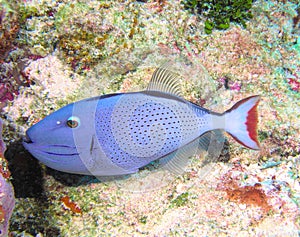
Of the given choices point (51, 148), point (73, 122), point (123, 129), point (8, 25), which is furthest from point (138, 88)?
point (8, 25)

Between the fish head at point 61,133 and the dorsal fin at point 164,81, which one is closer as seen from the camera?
the fish head at point 61,133

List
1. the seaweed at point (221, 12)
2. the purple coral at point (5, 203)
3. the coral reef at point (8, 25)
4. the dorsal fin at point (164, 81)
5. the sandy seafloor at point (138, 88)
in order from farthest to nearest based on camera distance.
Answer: the seaweed at point (221, 12)
the coral reef at point (8, 25)
the sandy seafloor at point (138, 88)
the dorsal fin at point (164, 81)
the purple coral at point (5, 203)

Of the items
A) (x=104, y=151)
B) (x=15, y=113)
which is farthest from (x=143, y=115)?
(x=15, y=113)

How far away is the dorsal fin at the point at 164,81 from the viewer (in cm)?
241

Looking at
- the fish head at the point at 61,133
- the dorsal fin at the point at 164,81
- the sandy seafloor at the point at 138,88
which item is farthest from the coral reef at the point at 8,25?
the dorsal fin at the point at 164,81

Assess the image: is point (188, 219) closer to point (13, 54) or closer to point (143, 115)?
point (143, 115)

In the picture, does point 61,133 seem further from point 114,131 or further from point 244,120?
point 244,120

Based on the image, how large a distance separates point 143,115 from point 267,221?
54.0 inches

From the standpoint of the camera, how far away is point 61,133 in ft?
6.89

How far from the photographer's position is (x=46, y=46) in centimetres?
300

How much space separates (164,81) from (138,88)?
0.49 meters

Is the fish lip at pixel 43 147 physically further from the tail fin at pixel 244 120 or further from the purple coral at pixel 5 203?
the tail fin at pixel 244 120

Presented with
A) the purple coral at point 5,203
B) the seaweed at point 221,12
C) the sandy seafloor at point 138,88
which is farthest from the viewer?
the seaweed at point 221,12

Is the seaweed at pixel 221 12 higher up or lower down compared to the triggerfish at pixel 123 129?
higher up
